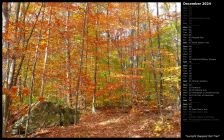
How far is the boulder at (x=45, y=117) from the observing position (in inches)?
512

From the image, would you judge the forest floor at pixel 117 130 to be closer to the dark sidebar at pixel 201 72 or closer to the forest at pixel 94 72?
the forest at pixel 94 72

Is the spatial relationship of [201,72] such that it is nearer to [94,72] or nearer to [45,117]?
[45,117]

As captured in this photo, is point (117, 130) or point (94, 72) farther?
point (94, 72)

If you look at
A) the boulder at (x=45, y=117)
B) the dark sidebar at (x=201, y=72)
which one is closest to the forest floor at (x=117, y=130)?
the boulder at (x=45, y=117)

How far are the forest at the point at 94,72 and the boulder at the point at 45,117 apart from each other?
0.04 meters

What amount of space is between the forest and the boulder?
4cm

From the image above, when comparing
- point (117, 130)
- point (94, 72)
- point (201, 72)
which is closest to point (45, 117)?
point (117, 130)

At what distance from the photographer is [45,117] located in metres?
13.8

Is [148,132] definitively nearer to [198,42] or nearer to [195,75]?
[195,75]

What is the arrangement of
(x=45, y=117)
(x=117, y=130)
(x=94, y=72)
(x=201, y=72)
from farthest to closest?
(x=94, y=72), (x=45, y=117), (x=117, y=130), (x=201, y=72)

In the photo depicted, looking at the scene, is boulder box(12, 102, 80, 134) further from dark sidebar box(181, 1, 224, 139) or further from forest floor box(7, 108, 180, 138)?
dark sidebar box(181, 1, 224, 139)

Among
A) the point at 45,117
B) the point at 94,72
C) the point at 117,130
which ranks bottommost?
the point at 117,130

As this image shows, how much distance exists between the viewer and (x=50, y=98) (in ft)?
70.5

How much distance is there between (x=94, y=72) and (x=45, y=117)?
7.68 metres
